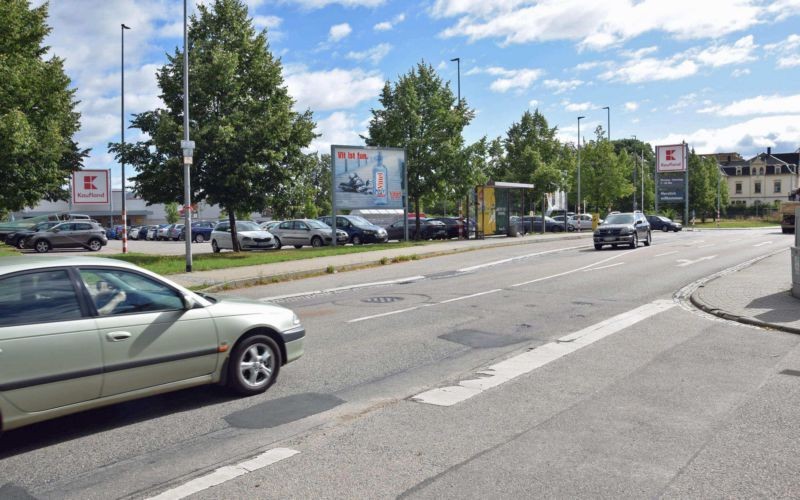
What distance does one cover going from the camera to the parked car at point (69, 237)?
3212 centimetres

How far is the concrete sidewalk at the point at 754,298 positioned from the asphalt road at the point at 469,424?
2.07 feet

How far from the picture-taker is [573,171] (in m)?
58.6

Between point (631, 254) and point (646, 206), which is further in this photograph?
point (646, 206)

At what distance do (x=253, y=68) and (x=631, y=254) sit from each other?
54.0ft

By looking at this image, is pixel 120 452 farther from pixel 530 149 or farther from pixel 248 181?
pixel 530 149

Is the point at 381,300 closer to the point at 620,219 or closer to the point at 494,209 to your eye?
the point at 620,219

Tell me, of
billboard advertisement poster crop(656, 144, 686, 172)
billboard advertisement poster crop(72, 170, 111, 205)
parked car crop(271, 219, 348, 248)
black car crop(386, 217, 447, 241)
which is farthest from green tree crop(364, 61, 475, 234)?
billboard advertisement poster crop(656, 144, 686, 172)

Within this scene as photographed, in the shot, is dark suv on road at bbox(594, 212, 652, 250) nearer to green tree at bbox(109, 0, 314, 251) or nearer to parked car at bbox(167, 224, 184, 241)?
green tree at bbox(109, 0, 314, 251)

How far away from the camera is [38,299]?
4.84m

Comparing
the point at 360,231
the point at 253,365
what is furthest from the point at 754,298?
the point at 360,231

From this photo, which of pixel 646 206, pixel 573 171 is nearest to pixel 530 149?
pixel 573 171

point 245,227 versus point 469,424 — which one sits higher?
point 245,227

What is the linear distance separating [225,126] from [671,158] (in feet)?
176

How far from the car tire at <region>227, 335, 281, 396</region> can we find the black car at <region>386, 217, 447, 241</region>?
100ft
